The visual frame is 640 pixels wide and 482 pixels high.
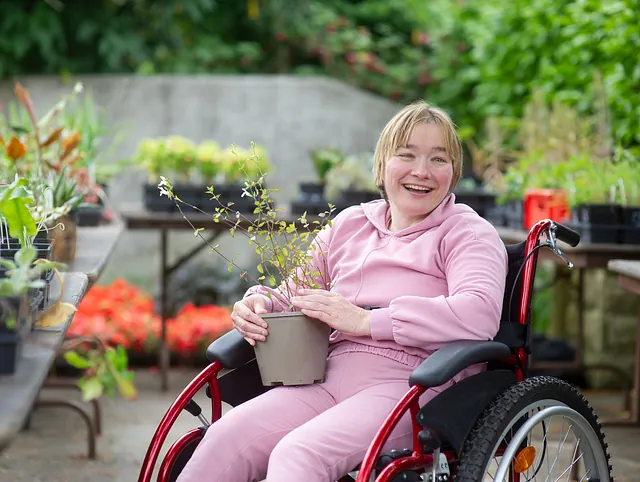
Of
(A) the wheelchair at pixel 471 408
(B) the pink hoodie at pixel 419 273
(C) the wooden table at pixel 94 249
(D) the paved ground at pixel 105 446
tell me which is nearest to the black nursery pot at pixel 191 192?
(C) the wooden table at pixel 94 249

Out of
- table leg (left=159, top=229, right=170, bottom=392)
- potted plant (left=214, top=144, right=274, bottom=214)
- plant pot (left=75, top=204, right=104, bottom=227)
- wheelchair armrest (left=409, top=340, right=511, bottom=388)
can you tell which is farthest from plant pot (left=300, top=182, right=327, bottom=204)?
wheelchair armrest (left=409, top=340, right=511, bottom=388)

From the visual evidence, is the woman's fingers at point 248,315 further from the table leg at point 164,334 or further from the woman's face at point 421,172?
the table leg at point 164,334

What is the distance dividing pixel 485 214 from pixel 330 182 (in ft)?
2.43

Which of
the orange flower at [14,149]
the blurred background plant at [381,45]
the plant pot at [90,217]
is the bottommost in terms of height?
the plant pot at [90,217]

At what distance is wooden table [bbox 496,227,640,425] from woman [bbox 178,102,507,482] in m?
1.51

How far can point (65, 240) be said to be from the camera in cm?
311

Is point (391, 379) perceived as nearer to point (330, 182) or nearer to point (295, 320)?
point (295, 320)

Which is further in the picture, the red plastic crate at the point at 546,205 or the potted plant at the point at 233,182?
the potted plant at the point at 233,182

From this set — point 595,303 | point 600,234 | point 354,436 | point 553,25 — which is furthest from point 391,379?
point 553,25

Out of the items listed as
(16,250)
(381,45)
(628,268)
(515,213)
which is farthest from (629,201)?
(381,45)

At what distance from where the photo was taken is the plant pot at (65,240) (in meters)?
2.94

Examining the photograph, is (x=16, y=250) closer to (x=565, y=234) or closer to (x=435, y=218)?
(x=435, y=218)

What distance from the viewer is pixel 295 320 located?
2.12 metres

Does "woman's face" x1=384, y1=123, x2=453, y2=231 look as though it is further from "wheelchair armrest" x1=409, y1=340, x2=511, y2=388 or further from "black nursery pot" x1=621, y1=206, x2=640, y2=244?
"black nursery pot" x1=621, y1=206, x2=640, y2=244
